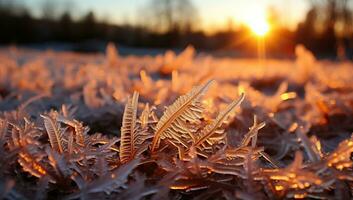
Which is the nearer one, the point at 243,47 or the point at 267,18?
the point at 267,18

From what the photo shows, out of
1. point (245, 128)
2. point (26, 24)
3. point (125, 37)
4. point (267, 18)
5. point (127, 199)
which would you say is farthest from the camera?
point (125, 37)

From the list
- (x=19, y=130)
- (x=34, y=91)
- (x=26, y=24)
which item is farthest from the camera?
(x=26, y=24)

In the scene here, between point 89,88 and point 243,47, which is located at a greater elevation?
point 89,88

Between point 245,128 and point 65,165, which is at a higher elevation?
point 65,165

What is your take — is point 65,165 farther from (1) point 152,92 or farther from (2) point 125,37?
(2) point 125,37

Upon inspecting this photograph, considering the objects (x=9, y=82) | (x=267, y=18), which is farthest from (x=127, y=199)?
(x=267, y=18)

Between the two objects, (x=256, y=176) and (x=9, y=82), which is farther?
(x=9, y=82)

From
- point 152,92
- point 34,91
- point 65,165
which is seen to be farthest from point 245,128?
point 34,91

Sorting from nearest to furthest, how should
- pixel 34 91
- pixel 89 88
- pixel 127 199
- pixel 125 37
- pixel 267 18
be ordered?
pixel 127 199 → pixel 89 88 → pixel 34 91 → pixel 267 18 → pixel 125 37

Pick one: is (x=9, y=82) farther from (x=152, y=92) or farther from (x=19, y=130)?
(x=19, y=130)
